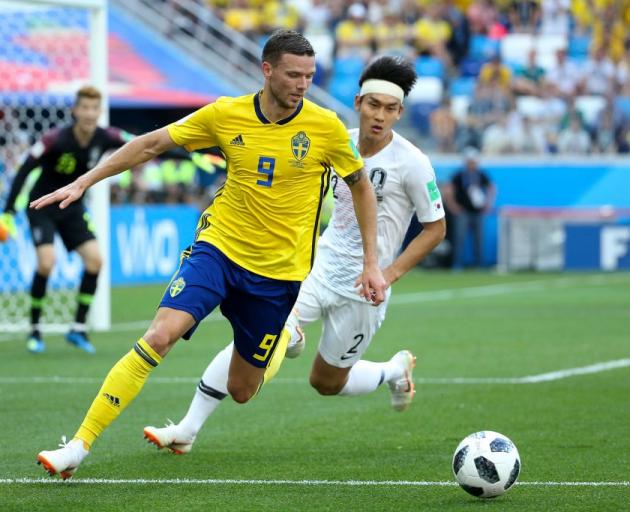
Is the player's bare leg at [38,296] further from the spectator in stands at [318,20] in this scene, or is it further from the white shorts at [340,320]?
the spectator in stands at [318,20]

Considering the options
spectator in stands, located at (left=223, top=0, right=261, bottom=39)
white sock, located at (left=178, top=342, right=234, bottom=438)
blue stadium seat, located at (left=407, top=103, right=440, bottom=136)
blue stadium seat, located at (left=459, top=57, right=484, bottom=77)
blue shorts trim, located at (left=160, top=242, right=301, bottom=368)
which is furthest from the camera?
spectator in stands, located at (left=223, top=0, right=261, bottom=39)

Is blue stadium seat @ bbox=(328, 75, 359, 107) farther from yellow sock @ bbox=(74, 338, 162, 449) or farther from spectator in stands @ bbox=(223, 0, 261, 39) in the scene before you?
yellow sock @ bbox=(74, 338, 162, 449)

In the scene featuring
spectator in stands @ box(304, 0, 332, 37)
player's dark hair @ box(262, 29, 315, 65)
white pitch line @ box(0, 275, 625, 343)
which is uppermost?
spectator in stands @ box(304, 0, 332, 37)

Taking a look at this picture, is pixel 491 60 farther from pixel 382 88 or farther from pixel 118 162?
pixel 118 162

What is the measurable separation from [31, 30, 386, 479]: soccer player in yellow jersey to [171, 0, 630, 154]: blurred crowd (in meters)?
20.0

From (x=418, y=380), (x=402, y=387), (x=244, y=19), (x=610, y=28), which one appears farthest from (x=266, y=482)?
(x=244, y=19)

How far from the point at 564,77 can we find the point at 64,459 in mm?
22209

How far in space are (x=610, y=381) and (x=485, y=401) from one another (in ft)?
4.85

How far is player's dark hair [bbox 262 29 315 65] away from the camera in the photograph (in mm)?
6516

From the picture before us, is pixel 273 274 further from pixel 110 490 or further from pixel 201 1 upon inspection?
pixel 201 1

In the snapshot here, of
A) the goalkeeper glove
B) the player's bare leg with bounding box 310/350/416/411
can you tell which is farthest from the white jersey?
the goalkeeper glove

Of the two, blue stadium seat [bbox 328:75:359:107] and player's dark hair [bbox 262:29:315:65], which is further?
blue stadium seat [bbox 328:75:359:107]

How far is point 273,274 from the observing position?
6836 mm

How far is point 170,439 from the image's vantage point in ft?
24.3
